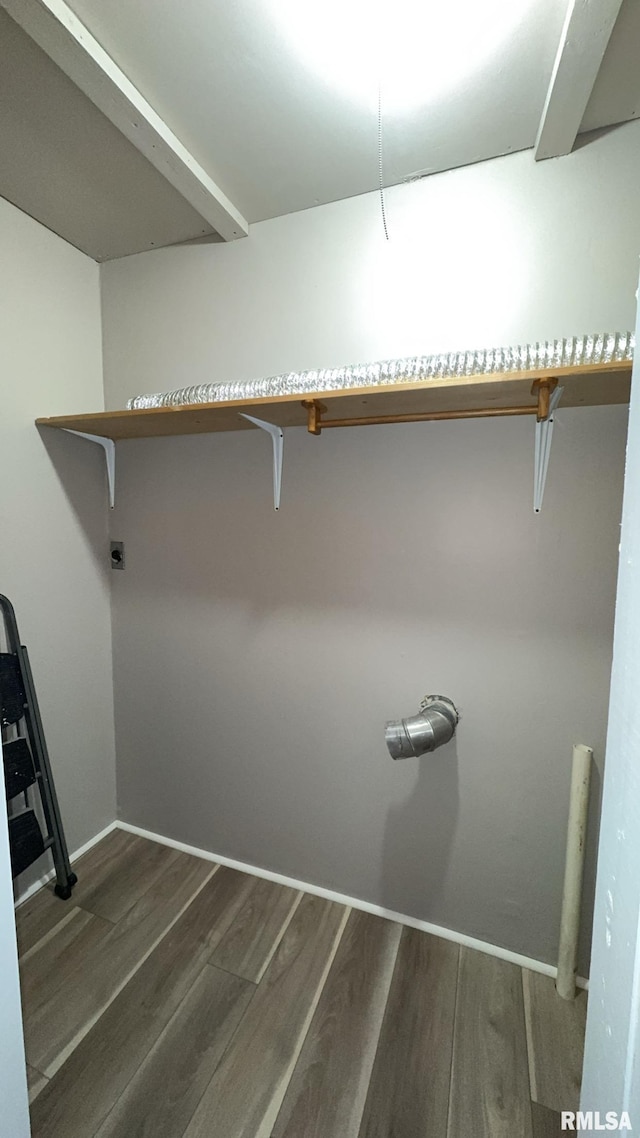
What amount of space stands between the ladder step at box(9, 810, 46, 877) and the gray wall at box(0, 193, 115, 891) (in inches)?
8.1

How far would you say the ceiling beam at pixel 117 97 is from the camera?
907 millimetres

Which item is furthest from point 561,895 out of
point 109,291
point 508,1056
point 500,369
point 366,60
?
point 109,291

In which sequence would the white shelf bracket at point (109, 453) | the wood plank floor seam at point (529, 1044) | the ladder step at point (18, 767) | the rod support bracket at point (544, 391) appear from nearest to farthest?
the rod support bracket at point (544, 391) < the wood plank floor seam at point (529, 1044) < the ladder step at point (18, 767) < the white shelf bracket at point (109, 453)

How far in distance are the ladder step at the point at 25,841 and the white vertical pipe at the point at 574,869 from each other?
1821 millimetres

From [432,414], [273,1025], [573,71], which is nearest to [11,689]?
[273,1025]

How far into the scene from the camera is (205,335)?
5.39 ft

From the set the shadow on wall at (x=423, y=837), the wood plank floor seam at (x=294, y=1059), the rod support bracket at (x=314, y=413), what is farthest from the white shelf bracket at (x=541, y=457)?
the wood plank floor seam at (x=294, y=1059)

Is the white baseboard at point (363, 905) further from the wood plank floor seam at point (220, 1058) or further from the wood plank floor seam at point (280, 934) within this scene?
the wood plank floor seam at point (220, 1058)

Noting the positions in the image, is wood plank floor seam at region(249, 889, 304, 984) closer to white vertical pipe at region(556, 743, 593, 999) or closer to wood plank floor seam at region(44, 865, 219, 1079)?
wood plank floor seam at region(44, 865, 219, 1079)

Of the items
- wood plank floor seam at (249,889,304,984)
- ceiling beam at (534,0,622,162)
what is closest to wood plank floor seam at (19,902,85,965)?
wood plank floor seam at (249,889,304,984)

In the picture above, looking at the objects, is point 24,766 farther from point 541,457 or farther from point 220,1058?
point 541,457

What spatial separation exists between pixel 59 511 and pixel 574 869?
220cm

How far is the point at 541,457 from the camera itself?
4.11 ft

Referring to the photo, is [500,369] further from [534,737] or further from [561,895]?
[561,895]
